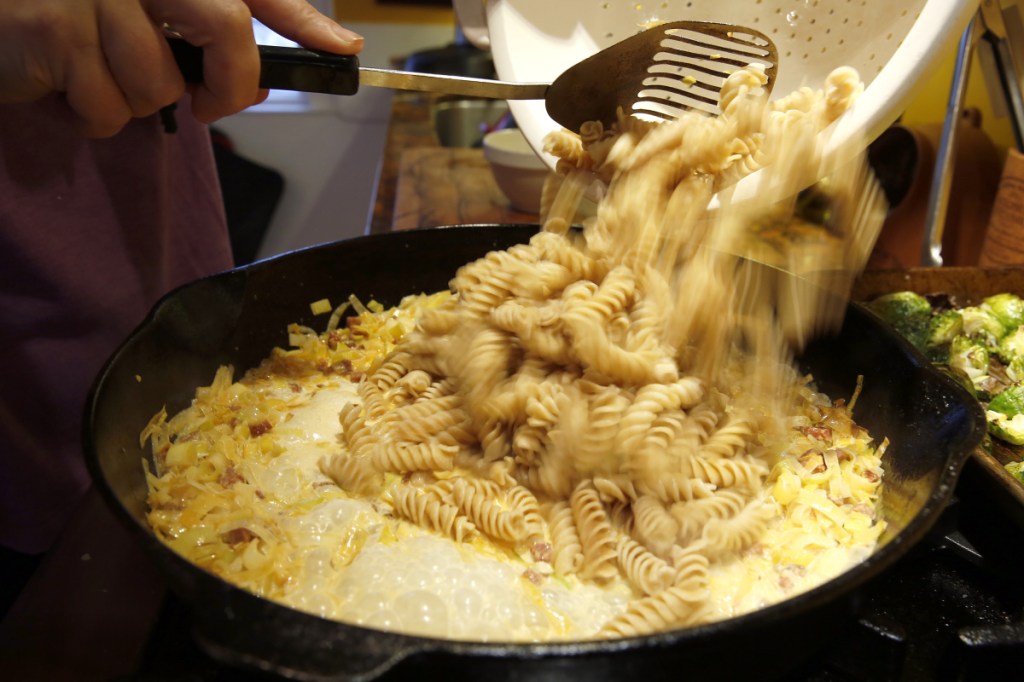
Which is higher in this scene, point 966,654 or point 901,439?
point 901,439

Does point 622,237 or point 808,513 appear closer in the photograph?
point 808,513

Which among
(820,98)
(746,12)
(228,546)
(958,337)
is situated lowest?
(228,546)

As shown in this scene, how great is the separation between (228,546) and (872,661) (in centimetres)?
103

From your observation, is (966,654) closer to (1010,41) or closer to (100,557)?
(100,557)

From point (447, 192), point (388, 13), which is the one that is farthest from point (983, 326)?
point (388, 13)

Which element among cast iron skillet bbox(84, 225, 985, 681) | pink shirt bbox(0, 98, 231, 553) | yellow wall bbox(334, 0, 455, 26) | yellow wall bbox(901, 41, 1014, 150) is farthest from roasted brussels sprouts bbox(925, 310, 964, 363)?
yellow wall bbox(334, 0, 455, 26)

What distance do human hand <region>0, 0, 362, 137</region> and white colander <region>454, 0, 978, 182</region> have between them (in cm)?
54

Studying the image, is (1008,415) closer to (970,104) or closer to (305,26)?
(305,26)

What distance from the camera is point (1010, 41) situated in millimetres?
2068

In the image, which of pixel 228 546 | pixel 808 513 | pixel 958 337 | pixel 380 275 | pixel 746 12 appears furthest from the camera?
pixel 380 275

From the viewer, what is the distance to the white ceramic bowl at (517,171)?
260 cm

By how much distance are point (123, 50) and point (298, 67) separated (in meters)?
0.30

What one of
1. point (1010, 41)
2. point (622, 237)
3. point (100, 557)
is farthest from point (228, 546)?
point (1010, 41)

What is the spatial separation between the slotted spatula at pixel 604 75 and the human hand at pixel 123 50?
0.16 feet
